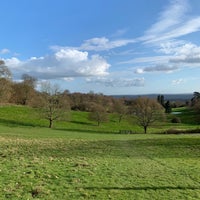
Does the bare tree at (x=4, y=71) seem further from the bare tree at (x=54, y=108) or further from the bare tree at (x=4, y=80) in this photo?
the bare tree at (x=54, y=108)

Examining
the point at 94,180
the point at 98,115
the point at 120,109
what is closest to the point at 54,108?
the point at 98,115

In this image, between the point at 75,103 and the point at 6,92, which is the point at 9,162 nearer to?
the point at 6,92

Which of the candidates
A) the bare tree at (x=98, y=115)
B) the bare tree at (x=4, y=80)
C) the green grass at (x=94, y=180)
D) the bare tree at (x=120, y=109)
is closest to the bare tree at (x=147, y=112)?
the bare tree at (x=98, y=115)

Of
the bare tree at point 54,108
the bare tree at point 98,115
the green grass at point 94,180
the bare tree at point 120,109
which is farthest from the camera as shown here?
the bare tree at point 120,109

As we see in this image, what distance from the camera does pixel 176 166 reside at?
1602 centimetres

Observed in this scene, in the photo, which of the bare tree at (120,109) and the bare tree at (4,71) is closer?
the bare tree at (4,71)

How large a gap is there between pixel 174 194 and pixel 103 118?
68246 mm

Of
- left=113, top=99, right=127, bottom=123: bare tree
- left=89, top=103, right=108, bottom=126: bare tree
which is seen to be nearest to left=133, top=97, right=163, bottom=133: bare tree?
left=89, top=103, right=108, bottom=126: bare tree

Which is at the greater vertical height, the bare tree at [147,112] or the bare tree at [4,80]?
the bare tree at [4,80]

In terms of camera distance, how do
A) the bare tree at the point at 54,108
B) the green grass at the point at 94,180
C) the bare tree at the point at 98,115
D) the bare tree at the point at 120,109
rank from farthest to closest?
1. the bare tree at the point at 120,109
2. the bare tree at the point at 98,115
3. the bare tree at the point at 54,108
4. the green grass at the point at 94,180

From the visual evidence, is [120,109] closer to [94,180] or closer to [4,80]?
[4,80]

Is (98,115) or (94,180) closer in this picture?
(94,180)

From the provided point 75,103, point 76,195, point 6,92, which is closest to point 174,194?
point 76,195

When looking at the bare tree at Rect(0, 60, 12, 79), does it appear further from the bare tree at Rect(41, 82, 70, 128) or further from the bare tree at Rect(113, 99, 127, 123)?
the bare tree at Rect(113, 99, 127, 123)
